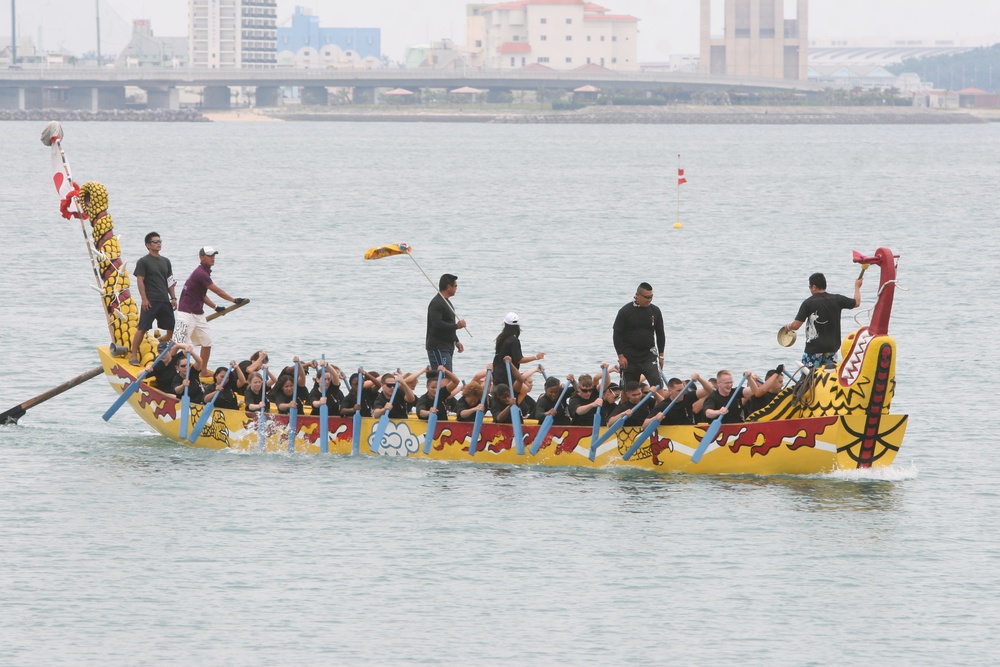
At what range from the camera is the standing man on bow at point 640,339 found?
2114 cm

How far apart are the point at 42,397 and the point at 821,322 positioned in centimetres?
1199

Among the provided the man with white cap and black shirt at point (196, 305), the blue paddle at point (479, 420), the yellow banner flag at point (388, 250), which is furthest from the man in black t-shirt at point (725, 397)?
the man with white cap and black shirt at point (196, 305)

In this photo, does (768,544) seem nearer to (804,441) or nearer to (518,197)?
(804,441)

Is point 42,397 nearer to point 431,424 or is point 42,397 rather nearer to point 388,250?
point 388,250

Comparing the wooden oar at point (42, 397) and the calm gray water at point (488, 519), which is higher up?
the wooden oar at point (42, 397)

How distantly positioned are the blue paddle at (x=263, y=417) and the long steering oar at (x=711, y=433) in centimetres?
617

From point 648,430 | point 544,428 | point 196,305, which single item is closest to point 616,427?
point 648,430

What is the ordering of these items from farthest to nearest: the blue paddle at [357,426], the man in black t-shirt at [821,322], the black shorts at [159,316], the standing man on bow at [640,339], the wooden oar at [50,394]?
1. the wooden oar at [50,394]
2. the black shorts at [159,316]
3. the blue paddle at [357,426]
4. the standing man on bow at [640,339]
5. the man in black t-shirt at [821,322]

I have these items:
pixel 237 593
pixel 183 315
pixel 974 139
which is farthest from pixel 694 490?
pixel 974 139

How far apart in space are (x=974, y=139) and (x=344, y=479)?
549 ft

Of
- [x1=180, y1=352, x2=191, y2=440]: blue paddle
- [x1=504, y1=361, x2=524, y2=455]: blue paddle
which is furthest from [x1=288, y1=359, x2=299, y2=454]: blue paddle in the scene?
[x1=504, y1=361, x2=524, y2=455]: blue paddle

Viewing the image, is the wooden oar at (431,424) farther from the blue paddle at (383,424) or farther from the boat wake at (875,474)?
the boat wake at (875,474)

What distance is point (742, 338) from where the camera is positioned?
36.5 m

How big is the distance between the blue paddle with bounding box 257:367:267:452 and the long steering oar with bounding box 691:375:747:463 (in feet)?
20.2
